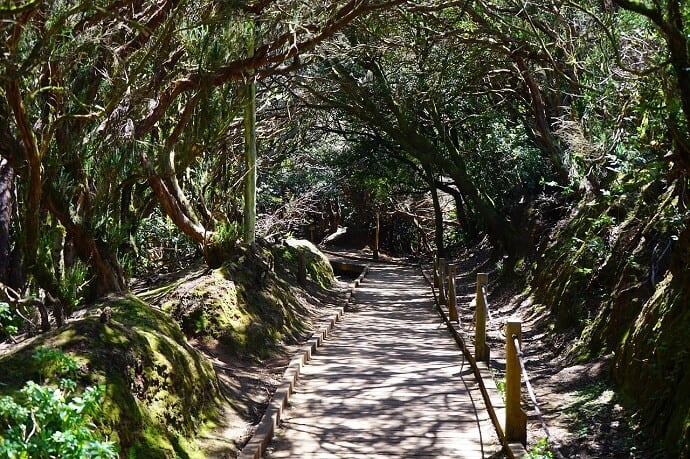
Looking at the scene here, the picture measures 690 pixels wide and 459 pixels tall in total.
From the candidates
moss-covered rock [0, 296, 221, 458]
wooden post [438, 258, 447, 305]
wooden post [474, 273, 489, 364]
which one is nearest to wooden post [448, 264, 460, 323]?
wooden post [438, 258, 447, 305]

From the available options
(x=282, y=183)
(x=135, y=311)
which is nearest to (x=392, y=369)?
(x=135, y=311)

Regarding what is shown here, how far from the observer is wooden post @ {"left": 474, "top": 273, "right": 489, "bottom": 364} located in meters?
9.61

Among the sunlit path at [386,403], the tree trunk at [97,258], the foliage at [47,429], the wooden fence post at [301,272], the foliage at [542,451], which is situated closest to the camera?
the foliage at [47,429]

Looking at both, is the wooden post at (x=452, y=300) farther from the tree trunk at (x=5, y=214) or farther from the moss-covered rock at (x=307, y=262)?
the tree trunk at (x=5, y=214)

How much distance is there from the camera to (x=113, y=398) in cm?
565

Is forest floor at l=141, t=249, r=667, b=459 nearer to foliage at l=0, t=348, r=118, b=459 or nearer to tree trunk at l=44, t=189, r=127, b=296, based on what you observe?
tree trunk at l=44, t=189, r=127, b=296

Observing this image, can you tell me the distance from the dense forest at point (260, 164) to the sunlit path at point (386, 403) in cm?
100

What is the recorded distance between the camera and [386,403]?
862 cm

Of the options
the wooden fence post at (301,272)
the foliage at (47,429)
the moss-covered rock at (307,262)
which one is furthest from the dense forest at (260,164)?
the wooden fence post at (301,272)

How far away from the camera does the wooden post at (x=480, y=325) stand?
31.5 ft

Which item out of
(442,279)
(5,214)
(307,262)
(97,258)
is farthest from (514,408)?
(307,262)

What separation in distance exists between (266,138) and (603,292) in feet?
40.4

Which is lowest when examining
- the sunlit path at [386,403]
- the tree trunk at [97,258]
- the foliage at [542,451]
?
the sunlit path at [386,403]

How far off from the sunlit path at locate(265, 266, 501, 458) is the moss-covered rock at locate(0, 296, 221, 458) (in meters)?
0.85
